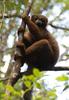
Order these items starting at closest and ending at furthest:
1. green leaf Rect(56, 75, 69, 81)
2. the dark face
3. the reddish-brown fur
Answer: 1. green leaf Rect(56, 75, 69, 81)
2. the reddish-brown fur
3. the dark face

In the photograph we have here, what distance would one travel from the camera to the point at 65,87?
9.73 ft

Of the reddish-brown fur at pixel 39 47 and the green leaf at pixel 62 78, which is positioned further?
the reddish-brown fur at pixel 39 47

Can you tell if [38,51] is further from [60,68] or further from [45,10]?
[45,10]

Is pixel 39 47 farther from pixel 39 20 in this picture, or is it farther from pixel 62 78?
pixel 62 78

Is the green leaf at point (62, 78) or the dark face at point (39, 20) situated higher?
the dark face at point (39, 20)

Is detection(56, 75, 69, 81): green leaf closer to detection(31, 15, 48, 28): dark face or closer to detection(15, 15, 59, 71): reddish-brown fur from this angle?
detection(15, 15, 59, 71): reddish-brown fur

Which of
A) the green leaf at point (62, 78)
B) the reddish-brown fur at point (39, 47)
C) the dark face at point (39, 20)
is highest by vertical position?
the dark face at point (39, 20)

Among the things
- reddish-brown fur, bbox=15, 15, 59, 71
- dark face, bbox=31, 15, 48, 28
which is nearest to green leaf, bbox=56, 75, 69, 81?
reddish-brown fur, bbox=15, 15, 59, 71

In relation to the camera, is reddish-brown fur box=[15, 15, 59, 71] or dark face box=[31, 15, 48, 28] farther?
dark face box=[31, 15, 48, 28]

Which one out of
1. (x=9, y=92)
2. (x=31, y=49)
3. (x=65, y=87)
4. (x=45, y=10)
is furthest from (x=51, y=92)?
(x=45, y=10)

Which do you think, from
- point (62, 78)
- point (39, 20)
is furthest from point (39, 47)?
point (62, 78)

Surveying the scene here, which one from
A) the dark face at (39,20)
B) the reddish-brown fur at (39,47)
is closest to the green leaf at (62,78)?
the reddish-brown fur at (39,47)

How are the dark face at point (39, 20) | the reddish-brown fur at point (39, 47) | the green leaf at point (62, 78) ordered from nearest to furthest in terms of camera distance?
1. the green leaf at point (62, 78)
2. the reddish-brown fur at point (39, 47)
3. the dark face at point (39, 20)

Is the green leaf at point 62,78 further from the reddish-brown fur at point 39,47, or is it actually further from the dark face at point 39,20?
the dark face at point 39,20
